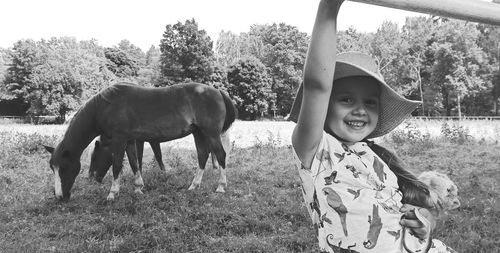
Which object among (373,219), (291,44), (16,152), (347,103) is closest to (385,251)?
(373,219)

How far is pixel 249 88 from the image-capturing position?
4738cm

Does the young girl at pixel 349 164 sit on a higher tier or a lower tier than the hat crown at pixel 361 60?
lower

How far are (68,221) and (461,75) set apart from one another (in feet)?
143

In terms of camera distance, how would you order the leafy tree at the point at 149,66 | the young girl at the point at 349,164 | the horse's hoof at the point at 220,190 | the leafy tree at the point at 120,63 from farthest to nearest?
the leafy tree at the point at 120,63, the leafy tree at the point at 149,66, the horse's hoof at the point at 220,190, the young girl at the point at 349,164

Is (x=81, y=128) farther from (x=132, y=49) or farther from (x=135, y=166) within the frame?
(x=132, y=49)

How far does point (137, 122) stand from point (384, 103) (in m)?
5.84

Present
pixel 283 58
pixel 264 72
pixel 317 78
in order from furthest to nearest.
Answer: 1. pixel 283 58
2. pixel 264 72
3. pixel 317 78

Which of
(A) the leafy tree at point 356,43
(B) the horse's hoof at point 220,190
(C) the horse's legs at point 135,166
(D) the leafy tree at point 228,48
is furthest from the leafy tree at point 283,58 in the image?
(B) the horse's hoof at point 220,190

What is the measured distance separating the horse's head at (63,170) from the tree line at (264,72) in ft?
117

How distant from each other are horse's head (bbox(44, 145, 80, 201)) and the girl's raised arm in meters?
5.75

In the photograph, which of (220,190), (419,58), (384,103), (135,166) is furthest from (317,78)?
(419,58)

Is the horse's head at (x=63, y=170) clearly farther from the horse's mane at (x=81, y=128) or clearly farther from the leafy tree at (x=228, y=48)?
the leafy tree at (x=228, y=48)

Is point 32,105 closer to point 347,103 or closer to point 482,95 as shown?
point 347,103

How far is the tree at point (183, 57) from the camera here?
139 ft
